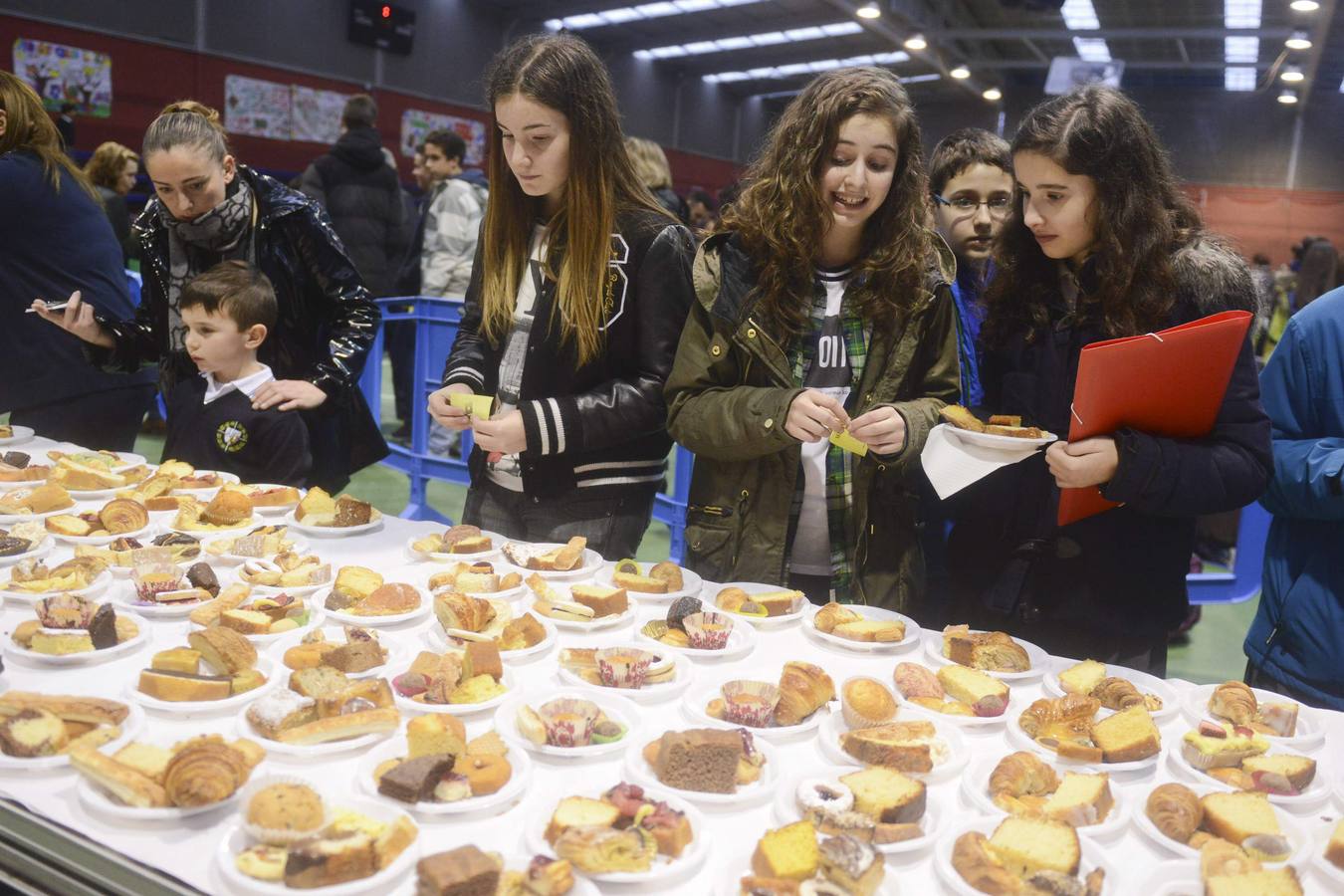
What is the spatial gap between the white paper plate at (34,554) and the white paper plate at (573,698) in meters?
1.04

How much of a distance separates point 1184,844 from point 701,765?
53 centimetres

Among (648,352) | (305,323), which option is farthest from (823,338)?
(305,323)

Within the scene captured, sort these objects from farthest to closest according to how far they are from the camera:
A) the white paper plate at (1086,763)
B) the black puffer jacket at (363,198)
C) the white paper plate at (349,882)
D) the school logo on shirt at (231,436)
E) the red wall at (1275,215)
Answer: the red wall at (1275,215) < the black puffer jacket at (363,198) < the school logo on shirt at (231,436) < the white paper plate at (1086,763) < the white paper plate at (349,882)

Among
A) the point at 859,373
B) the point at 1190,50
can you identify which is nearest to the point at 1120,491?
the point at 859,373

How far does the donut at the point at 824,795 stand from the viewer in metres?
1.09

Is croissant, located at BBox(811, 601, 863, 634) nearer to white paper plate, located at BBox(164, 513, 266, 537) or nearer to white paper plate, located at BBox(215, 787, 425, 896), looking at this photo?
white paper plate, located at BBox(215, 787, 425, 896)

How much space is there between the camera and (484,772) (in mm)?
1123

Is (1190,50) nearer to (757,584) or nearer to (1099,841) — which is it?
(757,584)

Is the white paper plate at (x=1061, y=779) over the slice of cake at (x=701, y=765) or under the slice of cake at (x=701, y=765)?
under

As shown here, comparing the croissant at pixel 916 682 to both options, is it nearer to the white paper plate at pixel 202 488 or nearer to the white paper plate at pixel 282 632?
the white paper plate at pixel 282 632

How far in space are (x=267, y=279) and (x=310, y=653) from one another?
1.68 meters

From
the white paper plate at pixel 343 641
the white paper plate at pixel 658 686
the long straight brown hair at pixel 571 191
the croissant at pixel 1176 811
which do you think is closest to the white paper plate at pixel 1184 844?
the croissant at pixel 1176 811

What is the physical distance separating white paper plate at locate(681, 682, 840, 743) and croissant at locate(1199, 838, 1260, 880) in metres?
0.47

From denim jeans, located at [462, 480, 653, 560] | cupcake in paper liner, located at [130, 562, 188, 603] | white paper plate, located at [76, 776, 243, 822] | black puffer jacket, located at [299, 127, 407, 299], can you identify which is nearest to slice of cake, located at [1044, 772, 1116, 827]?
white paper plate, located at [76, 776, 243, 822]
